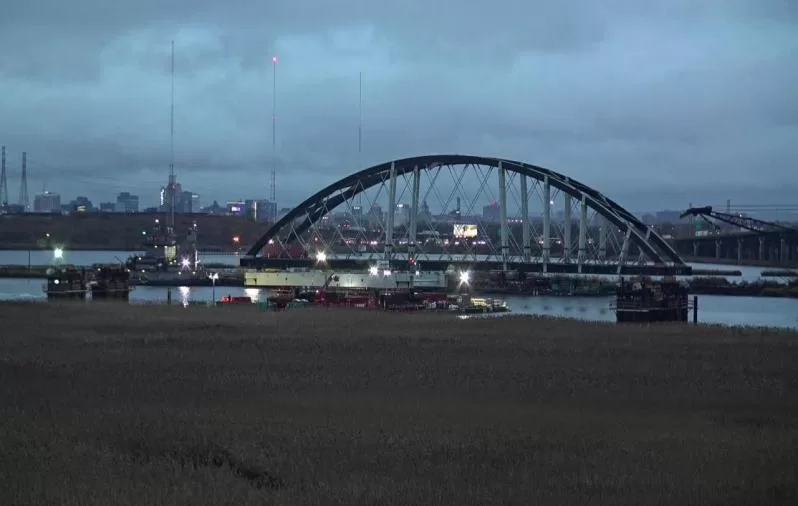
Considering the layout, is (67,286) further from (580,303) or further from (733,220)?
(733,220)

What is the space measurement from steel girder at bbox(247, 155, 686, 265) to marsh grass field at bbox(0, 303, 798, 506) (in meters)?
69.6

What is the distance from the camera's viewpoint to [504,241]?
110188 millimetres

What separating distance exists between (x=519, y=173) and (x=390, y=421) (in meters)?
93.2

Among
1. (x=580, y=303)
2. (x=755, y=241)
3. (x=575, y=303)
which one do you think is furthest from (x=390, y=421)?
(x=755, y=241)

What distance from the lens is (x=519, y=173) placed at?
113 m

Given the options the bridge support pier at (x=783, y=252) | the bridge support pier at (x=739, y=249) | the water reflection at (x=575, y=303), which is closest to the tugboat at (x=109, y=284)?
the water reflection at (x=575, y=303)

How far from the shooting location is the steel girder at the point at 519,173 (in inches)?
Result: 4242

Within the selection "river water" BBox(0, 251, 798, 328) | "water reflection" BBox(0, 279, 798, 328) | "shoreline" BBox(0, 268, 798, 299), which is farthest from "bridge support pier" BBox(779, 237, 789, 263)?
"water reflection" BBox(0, 279, 798, 328)

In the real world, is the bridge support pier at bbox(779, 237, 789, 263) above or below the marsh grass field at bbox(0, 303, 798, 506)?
above

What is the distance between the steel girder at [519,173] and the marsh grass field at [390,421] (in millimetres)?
69593

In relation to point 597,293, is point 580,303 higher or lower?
lower

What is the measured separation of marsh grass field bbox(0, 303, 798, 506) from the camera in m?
15.8

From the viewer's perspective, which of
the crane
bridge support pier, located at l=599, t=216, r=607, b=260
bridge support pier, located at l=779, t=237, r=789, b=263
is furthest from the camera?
bridge support pier, located at l=779, t=237, r=789, b=263

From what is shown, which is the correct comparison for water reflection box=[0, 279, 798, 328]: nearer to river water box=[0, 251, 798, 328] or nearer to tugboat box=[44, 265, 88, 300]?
river water box=[0, 251, 798, 328]
